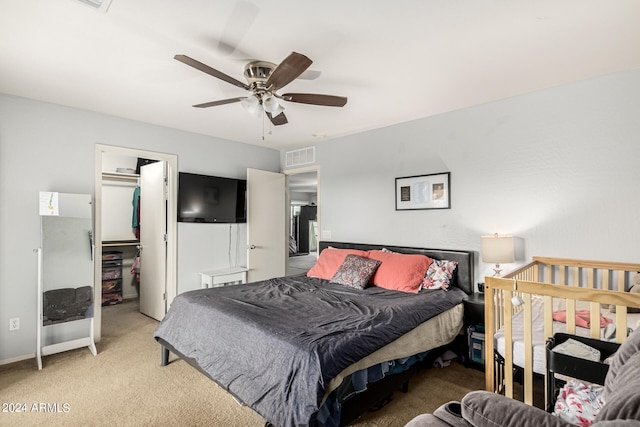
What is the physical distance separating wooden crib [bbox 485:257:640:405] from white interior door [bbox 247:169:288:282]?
10.6 ft

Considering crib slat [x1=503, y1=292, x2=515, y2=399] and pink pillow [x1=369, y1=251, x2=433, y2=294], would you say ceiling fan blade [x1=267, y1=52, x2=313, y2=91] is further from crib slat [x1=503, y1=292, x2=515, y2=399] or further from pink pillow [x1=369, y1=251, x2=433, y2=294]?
pink pillow [x1=369, y1=251, x2=433, y2=294]

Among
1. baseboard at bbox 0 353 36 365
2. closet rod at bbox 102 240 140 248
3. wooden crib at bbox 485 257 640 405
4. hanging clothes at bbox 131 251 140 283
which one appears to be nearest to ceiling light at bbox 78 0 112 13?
wooden crib at bbox 485 257 640 405

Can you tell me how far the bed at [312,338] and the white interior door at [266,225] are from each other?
152 cm

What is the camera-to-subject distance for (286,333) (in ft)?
6.20

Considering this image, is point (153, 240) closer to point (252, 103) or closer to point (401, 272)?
point (252, 103)

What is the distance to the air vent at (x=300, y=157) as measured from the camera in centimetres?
484

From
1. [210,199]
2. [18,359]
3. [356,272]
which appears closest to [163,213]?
[210,199]

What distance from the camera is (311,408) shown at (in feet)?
5.12

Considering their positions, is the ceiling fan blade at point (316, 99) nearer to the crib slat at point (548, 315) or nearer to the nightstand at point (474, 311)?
the crib slat at point (548, 315)

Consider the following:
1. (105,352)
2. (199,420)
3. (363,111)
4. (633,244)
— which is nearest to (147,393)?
(199,420)

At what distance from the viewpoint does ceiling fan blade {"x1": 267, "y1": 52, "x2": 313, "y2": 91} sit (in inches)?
70.5

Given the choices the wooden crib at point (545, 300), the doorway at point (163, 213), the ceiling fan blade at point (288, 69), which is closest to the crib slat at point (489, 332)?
the wooden crib at point (545, 300)

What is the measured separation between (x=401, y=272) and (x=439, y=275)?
36 centimetres

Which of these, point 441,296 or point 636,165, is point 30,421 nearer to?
point 441,296
